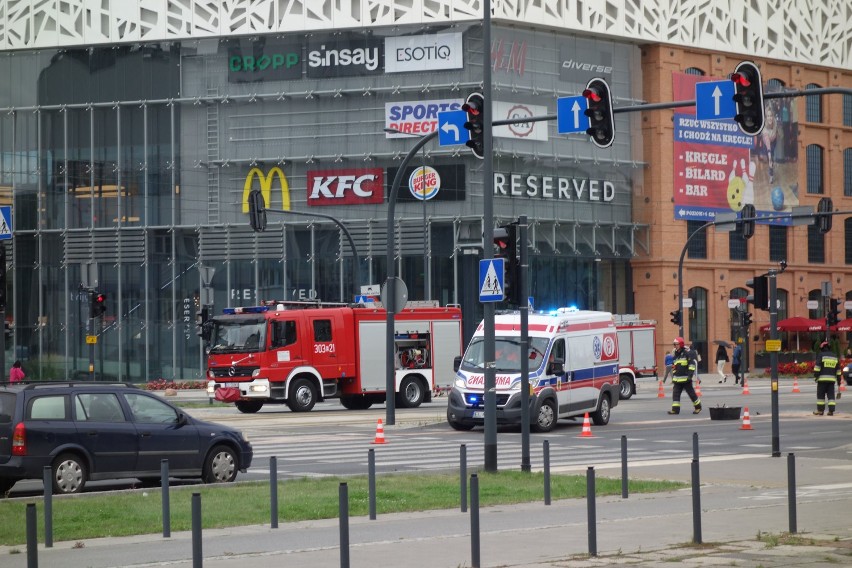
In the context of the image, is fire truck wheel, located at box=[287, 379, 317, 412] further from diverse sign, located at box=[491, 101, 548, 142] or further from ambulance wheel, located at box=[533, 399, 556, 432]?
diverse sign, located at box=[491, 101, 548, 142]

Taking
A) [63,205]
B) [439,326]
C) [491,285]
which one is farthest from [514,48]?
[491,285]

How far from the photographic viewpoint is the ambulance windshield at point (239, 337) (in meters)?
40.2

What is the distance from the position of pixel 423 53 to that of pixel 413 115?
9.21 feet

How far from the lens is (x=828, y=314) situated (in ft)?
196

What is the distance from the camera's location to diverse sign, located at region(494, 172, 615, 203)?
67.4 m

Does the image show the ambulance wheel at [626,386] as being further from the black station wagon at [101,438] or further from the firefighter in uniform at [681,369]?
the black station wagon at [101,438]

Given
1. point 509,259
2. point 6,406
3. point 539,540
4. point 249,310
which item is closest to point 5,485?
point 6,406

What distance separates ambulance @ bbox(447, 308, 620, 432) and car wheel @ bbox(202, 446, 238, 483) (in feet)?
35.7

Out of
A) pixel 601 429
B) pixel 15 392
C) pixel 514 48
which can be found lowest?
pixel 601 429

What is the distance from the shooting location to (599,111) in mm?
22703

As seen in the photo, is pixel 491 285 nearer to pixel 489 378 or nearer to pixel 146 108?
pixel 489 378

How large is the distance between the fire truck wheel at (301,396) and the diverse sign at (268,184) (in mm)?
27745

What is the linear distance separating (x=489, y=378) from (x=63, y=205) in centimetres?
5449

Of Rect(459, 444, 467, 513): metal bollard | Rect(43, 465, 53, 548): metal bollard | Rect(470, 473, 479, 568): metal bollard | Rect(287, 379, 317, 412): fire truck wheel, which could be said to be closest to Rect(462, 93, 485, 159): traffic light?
Rect(459, 444, 467, 513): metal bollard
